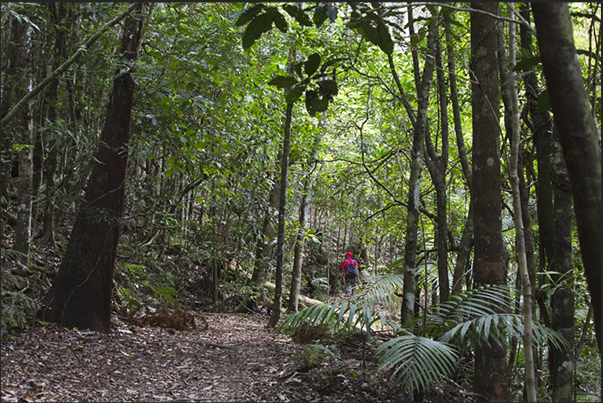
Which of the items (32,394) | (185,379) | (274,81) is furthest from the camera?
(185,379)

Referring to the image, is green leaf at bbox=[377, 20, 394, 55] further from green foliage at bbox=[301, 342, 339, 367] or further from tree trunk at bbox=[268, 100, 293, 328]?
tree trunk at bbox=[268, 100, 293, 328]

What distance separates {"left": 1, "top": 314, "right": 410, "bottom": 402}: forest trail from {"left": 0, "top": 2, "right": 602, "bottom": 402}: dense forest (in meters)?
0.03

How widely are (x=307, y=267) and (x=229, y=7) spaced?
36.6 feet

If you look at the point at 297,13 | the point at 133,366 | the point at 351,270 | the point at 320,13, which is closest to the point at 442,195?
the point at 320,13

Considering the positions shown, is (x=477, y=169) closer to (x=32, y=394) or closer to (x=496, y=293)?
(x=496, y=293)

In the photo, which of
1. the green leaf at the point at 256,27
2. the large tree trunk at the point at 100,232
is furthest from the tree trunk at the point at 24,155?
the green leaf at the point at 256,27

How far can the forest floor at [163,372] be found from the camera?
3375 millimetres

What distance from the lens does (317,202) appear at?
326 inches

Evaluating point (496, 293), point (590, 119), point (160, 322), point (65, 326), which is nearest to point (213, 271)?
point (160, 322)

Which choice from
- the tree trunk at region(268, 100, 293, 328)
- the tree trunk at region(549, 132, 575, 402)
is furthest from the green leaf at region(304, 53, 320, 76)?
the tree trunk at region(268, 100, 293, 328)

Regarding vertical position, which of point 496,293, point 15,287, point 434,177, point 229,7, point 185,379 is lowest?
point 185,379

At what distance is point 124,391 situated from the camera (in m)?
3.59

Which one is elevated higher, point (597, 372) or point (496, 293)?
point (496, 293)

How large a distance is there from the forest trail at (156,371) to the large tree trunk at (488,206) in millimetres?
839
